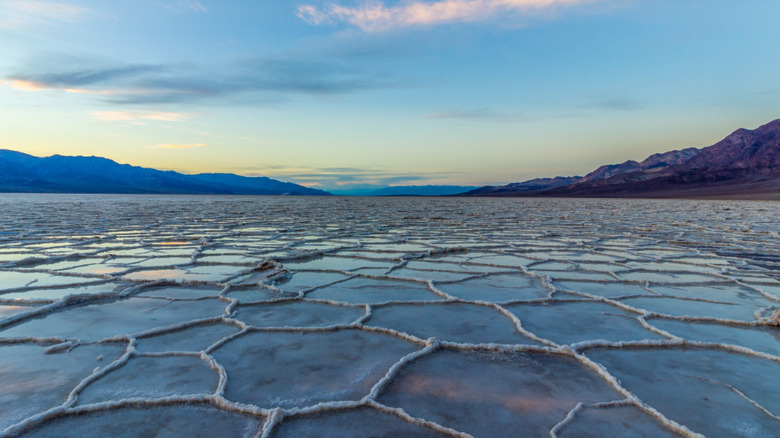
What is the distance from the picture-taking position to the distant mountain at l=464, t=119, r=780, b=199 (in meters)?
54.8

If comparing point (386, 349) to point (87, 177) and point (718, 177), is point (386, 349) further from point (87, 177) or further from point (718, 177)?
point (87, 177)

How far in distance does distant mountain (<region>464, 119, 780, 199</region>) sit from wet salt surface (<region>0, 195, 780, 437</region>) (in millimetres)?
50054

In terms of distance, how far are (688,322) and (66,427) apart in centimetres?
292

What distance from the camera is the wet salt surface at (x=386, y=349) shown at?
1.42m

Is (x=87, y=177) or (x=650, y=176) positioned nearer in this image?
(x=650, y=176)

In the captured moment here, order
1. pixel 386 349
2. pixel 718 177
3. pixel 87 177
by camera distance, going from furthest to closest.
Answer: pixel 87 177 < pixel 718 177 < pixel 386 349

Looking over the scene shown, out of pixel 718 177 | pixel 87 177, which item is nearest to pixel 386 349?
pixel 718 177

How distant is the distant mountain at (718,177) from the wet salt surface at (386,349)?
5005 centimetres

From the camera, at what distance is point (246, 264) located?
440cm

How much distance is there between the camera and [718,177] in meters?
63.5

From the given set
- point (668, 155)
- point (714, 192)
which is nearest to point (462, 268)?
point (714, 192)

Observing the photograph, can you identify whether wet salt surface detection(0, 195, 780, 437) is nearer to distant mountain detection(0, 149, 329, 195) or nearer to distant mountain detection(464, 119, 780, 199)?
distant mountain detection(464, 119, 780, 199)

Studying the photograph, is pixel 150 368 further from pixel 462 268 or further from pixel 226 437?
pixel 462 268

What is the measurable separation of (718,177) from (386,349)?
77727 millimetres
